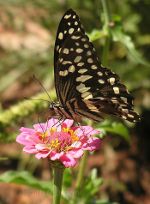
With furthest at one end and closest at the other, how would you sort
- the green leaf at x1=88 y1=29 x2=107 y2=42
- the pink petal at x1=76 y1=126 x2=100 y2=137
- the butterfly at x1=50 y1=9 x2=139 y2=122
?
the green leaf at x1=88 y1=29 x2=107 y2=42
the butterfly at x1=50 y1=9 x2=139 y2=122
the pink petal at x1=76 y1=126 x2=100 y2=137

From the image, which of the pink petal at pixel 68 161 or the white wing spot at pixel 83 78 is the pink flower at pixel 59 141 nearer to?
the pink petal at pixel 68 161

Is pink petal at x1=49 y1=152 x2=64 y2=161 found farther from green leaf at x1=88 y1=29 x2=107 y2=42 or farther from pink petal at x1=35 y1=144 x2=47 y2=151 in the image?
green leaf at x1=88 y1=29 x2=107 y2=42

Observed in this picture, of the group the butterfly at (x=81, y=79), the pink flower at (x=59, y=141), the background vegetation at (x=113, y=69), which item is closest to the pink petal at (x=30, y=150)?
the pink flower at (x=59, y=141)

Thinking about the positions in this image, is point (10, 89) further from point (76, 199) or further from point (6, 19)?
point (76, 199)

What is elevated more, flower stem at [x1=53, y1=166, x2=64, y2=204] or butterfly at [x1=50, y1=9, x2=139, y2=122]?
butterfly at [x1=50, y1=9, x2=139, y2=122]

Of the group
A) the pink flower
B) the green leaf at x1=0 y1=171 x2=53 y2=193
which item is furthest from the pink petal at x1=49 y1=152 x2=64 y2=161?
the green leaf at x1=0 y1=171 x2=53 y2=193

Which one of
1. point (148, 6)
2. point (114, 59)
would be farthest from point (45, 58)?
point (148, 6)
